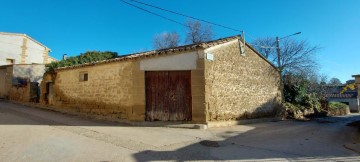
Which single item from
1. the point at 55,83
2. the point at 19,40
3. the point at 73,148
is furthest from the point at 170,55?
the point at 19,40

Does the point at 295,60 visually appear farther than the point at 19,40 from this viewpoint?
No

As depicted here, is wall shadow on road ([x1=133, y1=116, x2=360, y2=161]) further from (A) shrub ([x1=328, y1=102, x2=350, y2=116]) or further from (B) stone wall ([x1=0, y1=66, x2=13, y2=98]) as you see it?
(B) stone wall ([x1=0, y1=66, x2=13, y2=98])

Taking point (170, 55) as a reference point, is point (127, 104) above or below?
below

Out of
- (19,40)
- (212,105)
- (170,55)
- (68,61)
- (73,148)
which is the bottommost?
(73,148)

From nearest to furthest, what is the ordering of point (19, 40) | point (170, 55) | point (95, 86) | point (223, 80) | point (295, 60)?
point (170, 55) → point (223, 80) → point (95, 86) → point (295, 60) → point (19, 40)

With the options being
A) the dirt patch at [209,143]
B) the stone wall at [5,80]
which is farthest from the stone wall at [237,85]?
the stone wall at [5,80]

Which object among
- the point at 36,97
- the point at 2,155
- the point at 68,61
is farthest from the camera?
the point at 68,61

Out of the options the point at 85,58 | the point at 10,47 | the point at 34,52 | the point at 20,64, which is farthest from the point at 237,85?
the point at 34,52

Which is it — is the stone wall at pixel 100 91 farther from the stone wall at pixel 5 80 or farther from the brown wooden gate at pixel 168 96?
the stone wall at pixel 5 80

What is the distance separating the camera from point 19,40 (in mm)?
26297

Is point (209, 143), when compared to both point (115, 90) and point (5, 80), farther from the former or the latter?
point (5, 80)

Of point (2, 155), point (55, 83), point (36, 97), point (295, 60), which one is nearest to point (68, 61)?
point (36, 97)

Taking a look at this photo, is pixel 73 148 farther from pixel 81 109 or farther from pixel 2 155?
pixel 81 109

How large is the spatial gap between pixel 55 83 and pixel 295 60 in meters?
17.2
